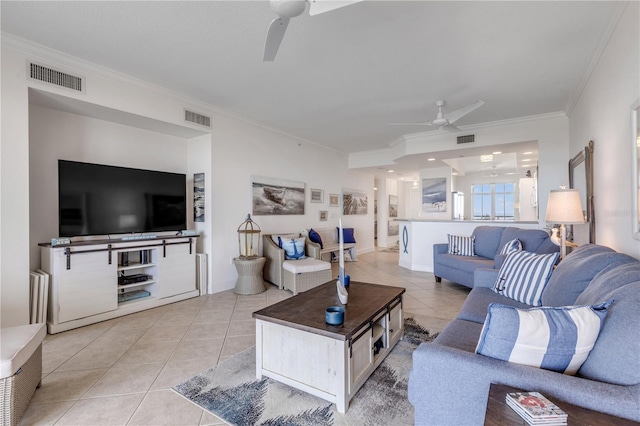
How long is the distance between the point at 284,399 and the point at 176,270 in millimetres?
2695

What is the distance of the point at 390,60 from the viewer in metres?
2.95

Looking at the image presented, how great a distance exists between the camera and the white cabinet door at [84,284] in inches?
115

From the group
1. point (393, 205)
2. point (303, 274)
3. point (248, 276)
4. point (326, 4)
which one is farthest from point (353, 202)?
point (326, 4)

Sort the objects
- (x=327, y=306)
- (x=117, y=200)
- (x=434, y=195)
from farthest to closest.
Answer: (x=434, y=195), (x=117, y=200), (x=327, y=306)

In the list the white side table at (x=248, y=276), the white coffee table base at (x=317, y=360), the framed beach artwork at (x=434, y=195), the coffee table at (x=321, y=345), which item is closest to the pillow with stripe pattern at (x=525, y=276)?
the coffee table at (x=321, y=345)

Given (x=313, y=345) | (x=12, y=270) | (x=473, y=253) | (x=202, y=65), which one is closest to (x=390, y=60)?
(x=202, y=65)

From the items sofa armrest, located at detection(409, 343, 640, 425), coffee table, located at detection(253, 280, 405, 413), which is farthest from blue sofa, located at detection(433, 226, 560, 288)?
sofa armrest, located at detection(409, 343, 640, 425)

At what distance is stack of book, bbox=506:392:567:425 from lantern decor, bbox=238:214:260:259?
387 cm

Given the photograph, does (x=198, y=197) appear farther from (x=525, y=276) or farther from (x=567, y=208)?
(x=567, y=208)

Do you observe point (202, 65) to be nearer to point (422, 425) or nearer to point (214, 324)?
point (214, 324)

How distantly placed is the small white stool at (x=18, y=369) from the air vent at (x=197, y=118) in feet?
9.47

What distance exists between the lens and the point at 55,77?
9.44 ft

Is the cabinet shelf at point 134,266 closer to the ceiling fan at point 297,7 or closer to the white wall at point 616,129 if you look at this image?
the ceiling fan at point 297,7

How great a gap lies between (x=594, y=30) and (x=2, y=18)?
4912 millimetres
